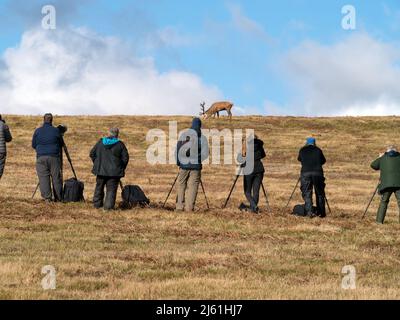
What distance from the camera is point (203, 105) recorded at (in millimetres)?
87875

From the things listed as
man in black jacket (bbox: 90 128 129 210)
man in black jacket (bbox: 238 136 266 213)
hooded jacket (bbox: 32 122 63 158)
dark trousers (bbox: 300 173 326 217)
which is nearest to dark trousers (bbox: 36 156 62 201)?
hooded jacket (bbox: 32 122 63 158)

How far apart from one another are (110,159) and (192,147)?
2.34 m

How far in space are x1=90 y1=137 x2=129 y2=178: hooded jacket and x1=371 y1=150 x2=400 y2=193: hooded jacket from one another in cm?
719

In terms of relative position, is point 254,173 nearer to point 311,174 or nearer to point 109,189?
point 311,174

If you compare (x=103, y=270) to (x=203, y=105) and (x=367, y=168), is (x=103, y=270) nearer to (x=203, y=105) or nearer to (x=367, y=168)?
(x=367, y=168)

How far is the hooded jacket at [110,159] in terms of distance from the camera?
20.4 meters

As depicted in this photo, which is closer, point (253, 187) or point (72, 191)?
point (72, 191)

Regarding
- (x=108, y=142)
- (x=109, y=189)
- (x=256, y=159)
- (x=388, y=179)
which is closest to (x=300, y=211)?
(x=256, y=159)

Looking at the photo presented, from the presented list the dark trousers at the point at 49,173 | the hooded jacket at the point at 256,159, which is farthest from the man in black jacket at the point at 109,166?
the hooded jacket at the point at 256,159

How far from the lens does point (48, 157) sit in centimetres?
2138

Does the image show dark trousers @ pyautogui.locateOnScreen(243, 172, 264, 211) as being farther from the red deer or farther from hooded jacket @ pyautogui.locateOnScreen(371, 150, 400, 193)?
the red deer

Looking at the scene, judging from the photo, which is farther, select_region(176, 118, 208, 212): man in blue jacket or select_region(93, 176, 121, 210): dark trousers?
select_region(176, 118, 208, 212): man in blue jacket

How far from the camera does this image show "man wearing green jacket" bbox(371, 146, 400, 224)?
20586 mm
